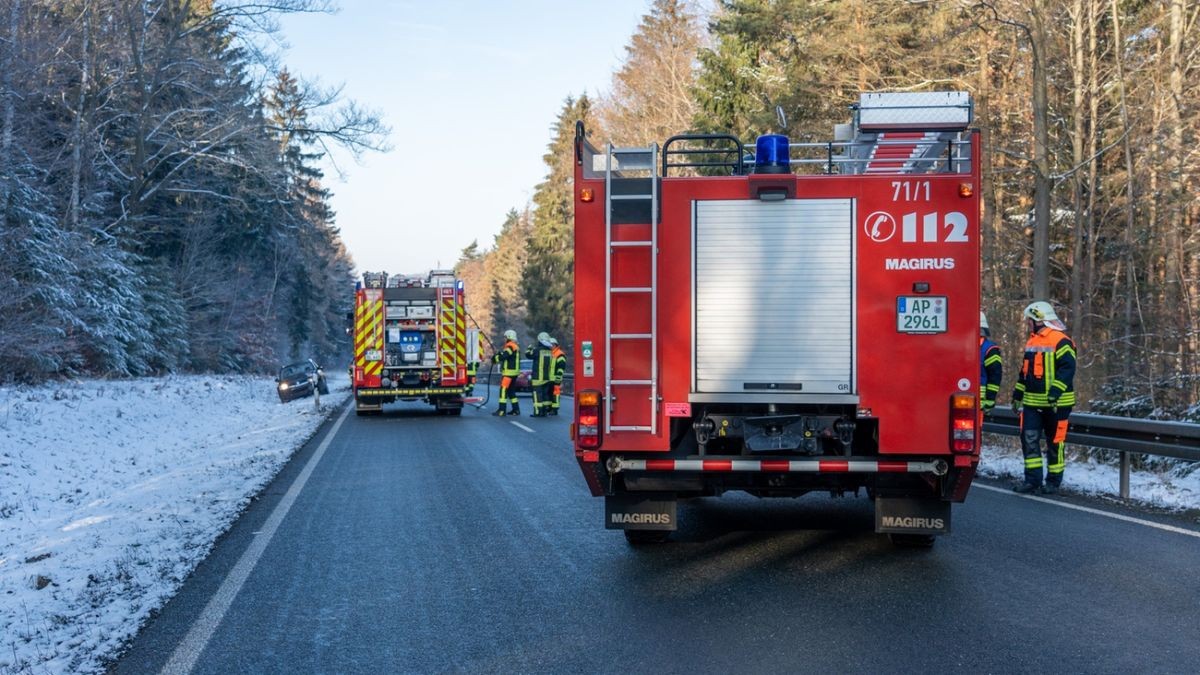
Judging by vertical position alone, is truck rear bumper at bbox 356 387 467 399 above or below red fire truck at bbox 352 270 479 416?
below

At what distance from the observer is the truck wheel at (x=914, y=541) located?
299 inches

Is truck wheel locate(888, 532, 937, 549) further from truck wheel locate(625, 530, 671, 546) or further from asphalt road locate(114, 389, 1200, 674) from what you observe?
truck wheel locate(625, 530, 671, 546)

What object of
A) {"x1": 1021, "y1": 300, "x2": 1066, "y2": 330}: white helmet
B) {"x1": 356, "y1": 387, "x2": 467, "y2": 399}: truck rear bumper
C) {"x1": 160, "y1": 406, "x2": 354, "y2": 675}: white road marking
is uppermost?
{"x1": 1021, "y1": 300, "x2": 1066, "y2": 330}: white helmet

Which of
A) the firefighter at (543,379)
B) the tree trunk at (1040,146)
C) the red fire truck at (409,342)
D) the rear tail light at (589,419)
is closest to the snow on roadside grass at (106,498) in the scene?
the red fire truck at (409,342)

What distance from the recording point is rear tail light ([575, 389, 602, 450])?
22.8 feet

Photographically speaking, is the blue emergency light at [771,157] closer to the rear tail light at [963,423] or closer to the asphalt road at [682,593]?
the rear tail light at [963,423]

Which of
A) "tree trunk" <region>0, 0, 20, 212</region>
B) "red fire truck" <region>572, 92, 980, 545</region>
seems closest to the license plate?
"red fire truck" <region>572, 92, 980, 545</region>

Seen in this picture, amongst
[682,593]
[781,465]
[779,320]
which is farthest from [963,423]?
[682,593]

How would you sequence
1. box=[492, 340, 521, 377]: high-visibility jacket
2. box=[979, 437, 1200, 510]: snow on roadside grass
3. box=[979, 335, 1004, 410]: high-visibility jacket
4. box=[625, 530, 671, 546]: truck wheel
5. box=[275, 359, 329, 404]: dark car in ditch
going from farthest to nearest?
1. box=[275, 359, 329, 404]: dark car in ditch
2. box=[492, 340, 521, 377]: high-visibility jacket
3. box=[979, 335, 1004, 410]: high-visibility jacket
4. box=[979, 437, 1200, 510]: snow on roadside grass
5. box=[625, 530, 671, 546]: truck wheel

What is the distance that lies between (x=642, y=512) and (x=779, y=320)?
5.52 ft

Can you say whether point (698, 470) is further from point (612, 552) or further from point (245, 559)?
point (245, 559)

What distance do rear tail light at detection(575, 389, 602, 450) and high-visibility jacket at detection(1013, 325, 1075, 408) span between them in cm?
549

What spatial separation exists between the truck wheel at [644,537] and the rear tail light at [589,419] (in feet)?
3.46

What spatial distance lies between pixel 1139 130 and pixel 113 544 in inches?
781
